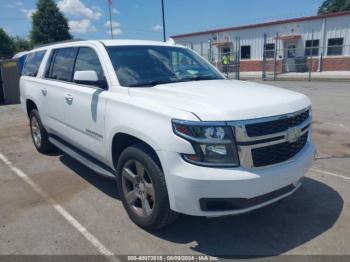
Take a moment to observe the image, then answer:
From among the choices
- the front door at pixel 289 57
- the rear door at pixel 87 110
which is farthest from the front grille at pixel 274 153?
the front door at pixel 289 57

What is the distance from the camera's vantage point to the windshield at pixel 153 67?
383cm

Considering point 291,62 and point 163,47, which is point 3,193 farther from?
point 291,62

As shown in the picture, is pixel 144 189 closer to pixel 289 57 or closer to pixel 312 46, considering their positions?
pixel 312 46

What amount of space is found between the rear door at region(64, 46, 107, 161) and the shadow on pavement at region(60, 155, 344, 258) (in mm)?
1375

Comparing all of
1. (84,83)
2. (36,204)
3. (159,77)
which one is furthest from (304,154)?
(36,204)

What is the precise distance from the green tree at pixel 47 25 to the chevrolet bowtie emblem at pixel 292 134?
60.9m

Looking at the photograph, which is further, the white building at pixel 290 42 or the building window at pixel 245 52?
the building window at pixel 245 52

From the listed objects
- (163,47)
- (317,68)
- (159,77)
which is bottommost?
(317,68)

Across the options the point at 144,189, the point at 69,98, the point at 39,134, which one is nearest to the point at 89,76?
the point at 69,98

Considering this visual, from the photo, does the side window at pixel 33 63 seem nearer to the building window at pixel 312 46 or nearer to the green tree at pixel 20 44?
the building window at pixel 312 46

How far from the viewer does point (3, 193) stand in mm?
4570

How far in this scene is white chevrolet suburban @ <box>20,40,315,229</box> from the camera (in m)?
2.74

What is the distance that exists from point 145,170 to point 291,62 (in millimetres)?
27282

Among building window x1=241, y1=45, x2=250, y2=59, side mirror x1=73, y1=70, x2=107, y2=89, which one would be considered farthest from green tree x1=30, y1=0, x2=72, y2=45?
side mirror x1=73, y1=70, x2=107, y2=89
